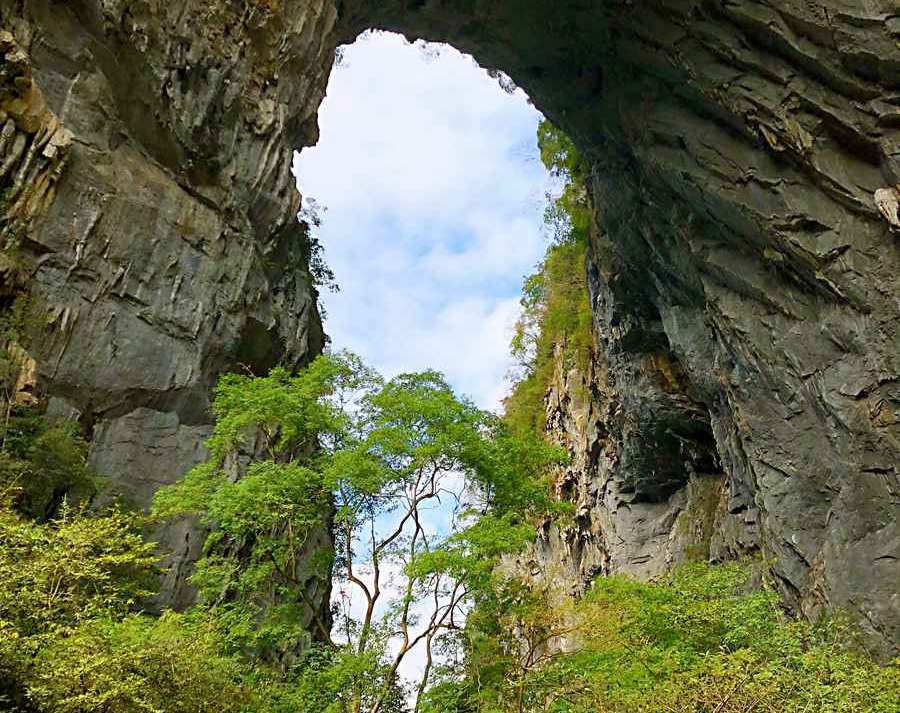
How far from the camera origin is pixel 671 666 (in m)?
11.7

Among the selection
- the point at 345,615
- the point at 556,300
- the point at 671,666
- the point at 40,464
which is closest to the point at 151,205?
A: the point at 40,464

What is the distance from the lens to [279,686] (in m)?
10.9

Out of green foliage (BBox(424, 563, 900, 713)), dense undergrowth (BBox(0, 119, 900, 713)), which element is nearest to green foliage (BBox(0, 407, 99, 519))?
dense undergrowth (BBox(0, 119, 900, 713))

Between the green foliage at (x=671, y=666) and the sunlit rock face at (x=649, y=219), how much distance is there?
222 centimetres

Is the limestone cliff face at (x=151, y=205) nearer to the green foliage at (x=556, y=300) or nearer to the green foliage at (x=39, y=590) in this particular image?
the green foliage at (x=39, y=590)

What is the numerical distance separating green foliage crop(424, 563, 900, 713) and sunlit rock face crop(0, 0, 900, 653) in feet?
7.28

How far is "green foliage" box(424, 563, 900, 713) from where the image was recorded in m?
10.0

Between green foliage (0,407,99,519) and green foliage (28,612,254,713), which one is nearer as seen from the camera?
green foliage (28,612,254,713)

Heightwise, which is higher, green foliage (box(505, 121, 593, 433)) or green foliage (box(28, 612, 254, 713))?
green foliage (box(505, 121, 593, 433))

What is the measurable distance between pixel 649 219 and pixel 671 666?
13164 mm

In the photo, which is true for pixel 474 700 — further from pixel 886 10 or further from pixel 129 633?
pixel 886 10

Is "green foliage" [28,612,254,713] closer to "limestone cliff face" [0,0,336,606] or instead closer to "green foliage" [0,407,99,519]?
"green foliage" [0,407,99,519]

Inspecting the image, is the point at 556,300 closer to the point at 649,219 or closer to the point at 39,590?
the point at 649,219

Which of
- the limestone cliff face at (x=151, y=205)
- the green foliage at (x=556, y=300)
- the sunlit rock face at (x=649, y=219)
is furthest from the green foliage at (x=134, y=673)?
the green foliage at (x=556, y=300)
